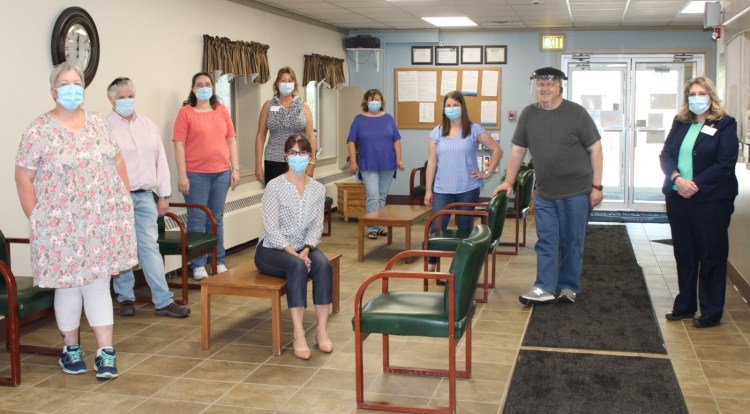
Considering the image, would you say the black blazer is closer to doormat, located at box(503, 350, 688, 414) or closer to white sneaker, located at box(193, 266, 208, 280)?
doormat, located at box(503, 350, 688, 414)

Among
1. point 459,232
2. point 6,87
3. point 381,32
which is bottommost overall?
point 459,232

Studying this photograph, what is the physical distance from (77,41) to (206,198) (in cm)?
151

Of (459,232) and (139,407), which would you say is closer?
(139,407)

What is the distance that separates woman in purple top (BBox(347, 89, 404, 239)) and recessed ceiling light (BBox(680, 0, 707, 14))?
3183 millimetres

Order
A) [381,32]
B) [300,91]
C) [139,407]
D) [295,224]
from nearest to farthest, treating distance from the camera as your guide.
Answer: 1. [139,407]
2. [295,224]
3. [300,91]
4. [381,32]

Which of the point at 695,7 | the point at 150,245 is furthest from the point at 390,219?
the point at 695,7

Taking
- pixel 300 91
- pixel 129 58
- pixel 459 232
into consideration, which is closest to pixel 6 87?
pixel 129 58

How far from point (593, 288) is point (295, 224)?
2.53 meters

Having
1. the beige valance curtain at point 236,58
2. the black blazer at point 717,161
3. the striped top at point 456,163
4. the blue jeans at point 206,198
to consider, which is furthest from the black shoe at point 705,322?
the beige valance curtain at point 236,58

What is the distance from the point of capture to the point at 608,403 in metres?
3.70

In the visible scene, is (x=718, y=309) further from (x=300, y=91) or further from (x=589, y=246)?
(x=300, y=91)

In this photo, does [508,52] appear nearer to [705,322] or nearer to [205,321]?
[705,322]

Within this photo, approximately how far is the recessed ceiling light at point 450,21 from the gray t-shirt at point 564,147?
4.70m

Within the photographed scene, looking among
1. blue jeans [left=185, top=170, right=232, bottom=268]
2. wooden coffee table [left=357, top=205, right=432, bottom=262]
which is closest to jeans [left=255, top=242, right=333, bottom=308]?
blue jeans [left=185, top=170, right=232, bottom=268]
